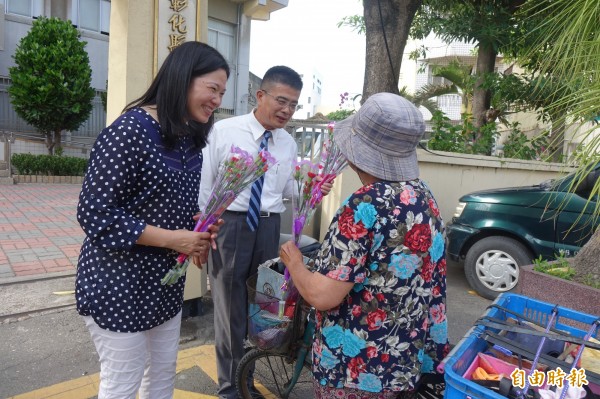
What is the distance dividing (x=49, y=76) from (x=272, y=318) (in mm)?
12927

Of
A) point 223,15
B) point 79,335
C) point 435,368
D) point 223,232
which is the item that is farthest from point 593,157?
point 223,15

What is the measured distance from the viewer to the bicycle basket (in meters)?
2.05

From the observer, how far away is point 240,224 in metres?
2.58

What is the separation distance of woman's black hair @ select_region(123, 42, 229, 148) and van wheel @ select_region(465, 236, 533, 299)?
426 centimetres

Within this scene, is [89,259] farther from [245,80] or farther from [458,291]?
[245,80]

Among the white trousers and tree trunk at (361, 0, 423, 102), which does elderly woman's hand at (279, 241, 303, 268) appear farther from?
tree trunk at (361, 0, 423, 102)

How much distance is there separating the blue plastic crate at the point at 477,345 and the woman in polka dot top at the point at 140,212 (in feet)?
3.19

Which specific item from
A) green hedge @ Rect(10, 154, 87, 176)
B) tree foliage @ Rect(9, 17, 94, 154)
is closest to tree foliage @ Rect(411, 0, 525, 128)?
tree foliage @ Rect(9, 17, 94, 154)

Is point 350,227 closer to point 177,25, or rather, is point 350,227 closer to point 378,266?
point 378,266

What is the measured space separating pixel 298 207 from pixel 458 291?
3.82m

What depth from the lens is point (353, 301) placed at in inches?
58.2

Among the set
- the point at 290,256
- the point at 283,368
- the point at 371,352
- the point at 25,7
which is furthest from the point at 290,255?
the point at 25,7

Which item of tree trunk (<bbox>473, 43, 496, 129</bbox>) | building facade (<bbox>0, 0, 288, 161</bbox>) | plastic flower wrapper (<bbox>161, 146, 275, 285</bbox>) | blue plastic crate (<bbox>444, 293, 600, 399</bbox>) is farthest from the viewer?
building facade (<bbox>0, 0, 288, 161</bbox>)

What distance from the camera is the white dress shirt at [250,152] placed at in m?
2.60
